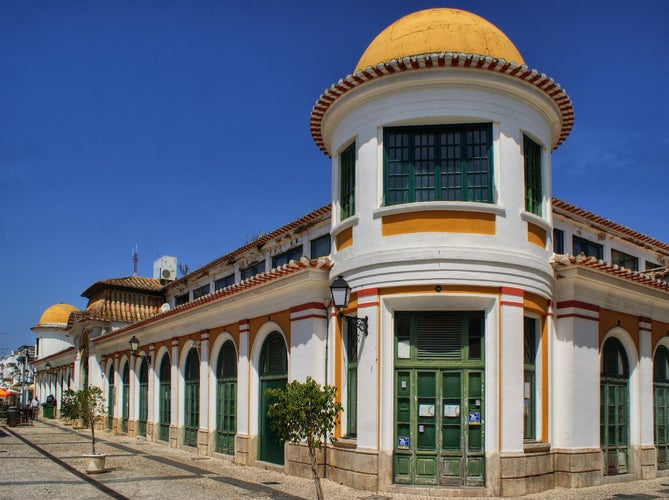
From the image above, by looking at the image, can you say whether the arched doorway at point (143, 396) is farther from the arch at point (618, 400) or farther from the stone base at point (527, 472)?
the stone base at point (527, 472)

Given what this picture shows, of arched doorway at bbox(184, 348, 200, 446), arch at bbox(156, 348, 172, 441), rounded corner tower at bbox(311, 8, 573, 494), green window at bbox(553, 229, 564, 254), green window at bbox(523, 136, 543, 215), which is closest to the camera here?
rounded corner tower at bbox(311, 8, 573, 494)

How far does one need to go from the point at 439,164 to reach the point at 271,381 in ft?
21.5

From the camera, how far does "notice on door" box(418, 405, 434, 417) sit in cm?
1281

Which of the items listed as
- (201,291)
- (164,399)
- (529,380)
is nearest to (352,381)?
(529,380)

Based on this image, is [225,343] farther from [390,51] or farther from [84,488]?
[390,51]

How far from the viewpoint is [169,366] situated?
24016mm

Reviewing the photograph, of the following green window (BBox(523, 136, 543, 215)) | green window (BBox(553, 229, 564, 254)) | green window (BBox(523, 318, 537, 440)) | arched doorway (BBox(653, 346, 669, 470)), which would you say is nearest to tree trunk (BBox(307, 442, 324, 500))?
green window (BBox(523, 318, 537, 440))

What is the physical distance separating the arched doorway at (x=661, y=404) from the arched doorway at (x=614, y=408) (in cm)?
123

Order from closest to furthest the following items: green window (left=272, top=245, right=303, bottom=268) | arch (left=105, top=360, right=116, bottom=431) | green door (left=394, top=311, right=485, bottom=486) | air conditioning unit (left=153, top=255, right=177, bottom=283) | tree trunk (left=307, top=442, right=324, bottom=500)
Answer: tree trunk (left=307, top=442, right=324, bottom=500) → green door (left=394, top=311, right=485, bottom=486) → green window (left=272, top=245, right=303, bottom=268) → arch (left=105, top=360, right=116, bottom=431) → air conditioning unit (left=153, top=255, right=177, bottom=283)

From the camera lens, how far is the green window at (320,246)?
778 inches

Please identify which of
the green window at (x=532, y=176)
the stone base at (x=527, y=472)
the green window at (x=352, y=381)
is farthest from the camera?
the green window at (x=532, y=176)

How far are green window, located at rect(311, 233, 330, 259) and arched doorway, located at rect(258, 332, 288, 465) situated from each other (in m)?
3.62

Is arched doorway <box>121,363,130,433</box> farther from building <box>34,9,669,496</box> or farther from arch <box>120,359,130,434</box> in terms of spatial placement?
building <box>34,9,669,496</box>

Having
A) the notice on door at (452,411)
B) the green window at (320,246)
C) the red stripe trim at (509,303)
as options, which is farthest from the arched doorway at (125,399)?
the red stripe trim at (509,303)
